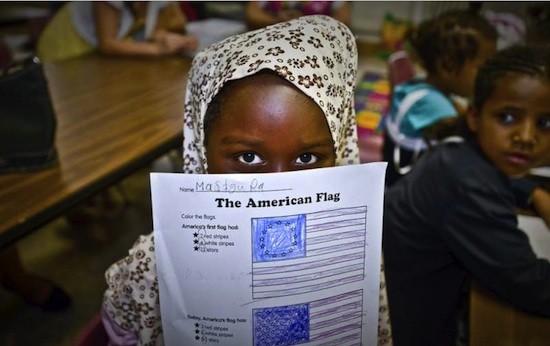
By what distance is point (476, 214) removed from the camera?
901mm

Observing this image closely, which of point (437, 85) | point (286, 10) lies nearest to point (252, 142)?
point (437, 85)

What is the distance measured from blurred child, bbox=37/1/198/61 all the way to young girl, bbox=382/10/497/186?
909 millimetres

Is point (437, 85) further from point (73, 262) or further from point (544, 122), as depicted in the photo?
point (73, 262)

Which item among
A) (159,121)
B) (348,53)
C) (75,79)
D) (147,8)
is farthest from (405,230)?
(147,8)

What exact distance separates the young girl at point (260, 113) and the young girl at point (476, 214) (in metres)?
0.25

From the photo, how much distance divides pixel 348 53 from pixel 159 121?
74 centimetres

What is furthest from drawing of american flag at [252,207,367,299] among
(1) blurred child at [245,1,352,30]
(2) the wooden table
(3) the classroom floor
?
(1) blurred child at [245,1,352,30]

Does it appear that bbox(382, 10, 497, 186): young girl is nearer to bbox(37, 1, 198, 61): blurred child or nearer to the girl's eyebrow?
bbox(37, 1, 198, 61): blurred child

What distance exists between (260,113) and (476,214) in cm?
50

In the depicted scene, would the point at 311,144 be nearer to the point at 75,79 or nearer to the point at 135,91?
the point at 135,91

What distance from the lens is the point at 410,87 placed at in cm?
172

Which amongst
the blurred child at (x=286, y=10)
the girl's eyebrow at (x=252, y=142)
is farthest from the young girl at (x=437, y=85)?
Answer: the girl's eyebrow at (x=252, y=142)

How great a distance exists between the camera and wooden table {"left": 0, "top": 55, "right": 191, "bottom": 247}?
3.16ft

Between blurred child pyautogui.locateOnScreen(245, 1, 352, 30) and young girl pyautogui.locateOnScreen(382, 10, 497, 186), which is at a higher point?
blurred child pyautogui.locateOnScreen(245, 1, 352, 30)
